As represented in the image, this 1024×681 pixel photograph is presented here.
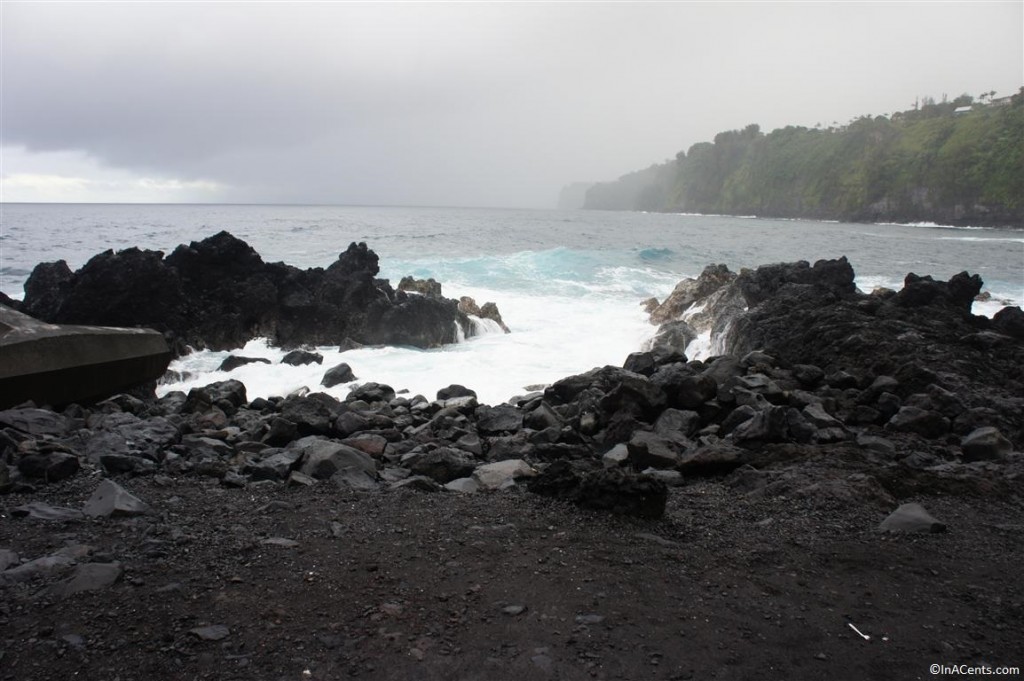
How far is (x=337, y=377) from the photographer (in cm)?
1286

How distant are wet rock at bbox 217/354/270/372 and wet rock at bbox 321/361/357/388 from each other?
2481 mm

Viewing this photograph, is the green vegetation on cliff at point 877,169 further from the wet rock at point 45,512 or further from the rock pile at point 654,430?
the wet rock at point 45,512

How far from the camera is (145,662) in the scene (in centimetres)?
291

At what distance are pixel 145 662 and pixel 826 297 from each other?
37.7ft

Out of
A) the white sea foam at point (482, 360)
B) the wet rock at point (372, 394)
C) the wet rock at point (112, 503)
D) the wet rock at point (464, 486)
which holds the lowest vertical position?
the white sea foam at point (482, 360)

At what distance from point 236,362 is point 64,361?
557 centimetres

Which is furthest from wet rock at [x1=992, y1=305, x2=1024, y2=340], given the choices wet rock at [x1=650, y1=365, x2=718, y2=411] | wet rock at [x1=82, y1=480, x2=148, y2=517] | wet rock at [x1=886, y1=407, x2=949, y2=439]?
wet rock at [x1=82, y1=480, x2=148, y2=517]

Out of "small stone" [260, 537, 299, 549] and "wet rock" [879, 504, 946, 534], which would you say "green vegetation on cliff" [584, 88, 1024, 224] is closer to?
"wet rock" [879, 504, 946, 534]

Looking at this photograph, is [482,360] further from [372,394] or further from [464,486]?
[464,486]

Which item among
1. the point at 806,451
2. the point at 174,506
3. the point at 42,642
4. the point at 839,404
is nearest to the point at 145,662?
the point at 42,642

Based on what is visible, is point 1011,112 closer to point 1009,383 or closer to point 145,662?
point 1009,383

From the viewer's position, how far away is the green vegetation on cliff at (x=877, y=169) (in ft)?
261

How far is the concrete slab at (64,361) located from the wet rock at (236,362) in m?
3.39

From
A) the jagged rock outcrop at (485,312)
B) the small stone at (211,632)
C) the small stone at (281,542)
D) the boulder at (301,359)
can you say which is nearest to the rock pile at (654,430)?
the small stone at (281,542)
